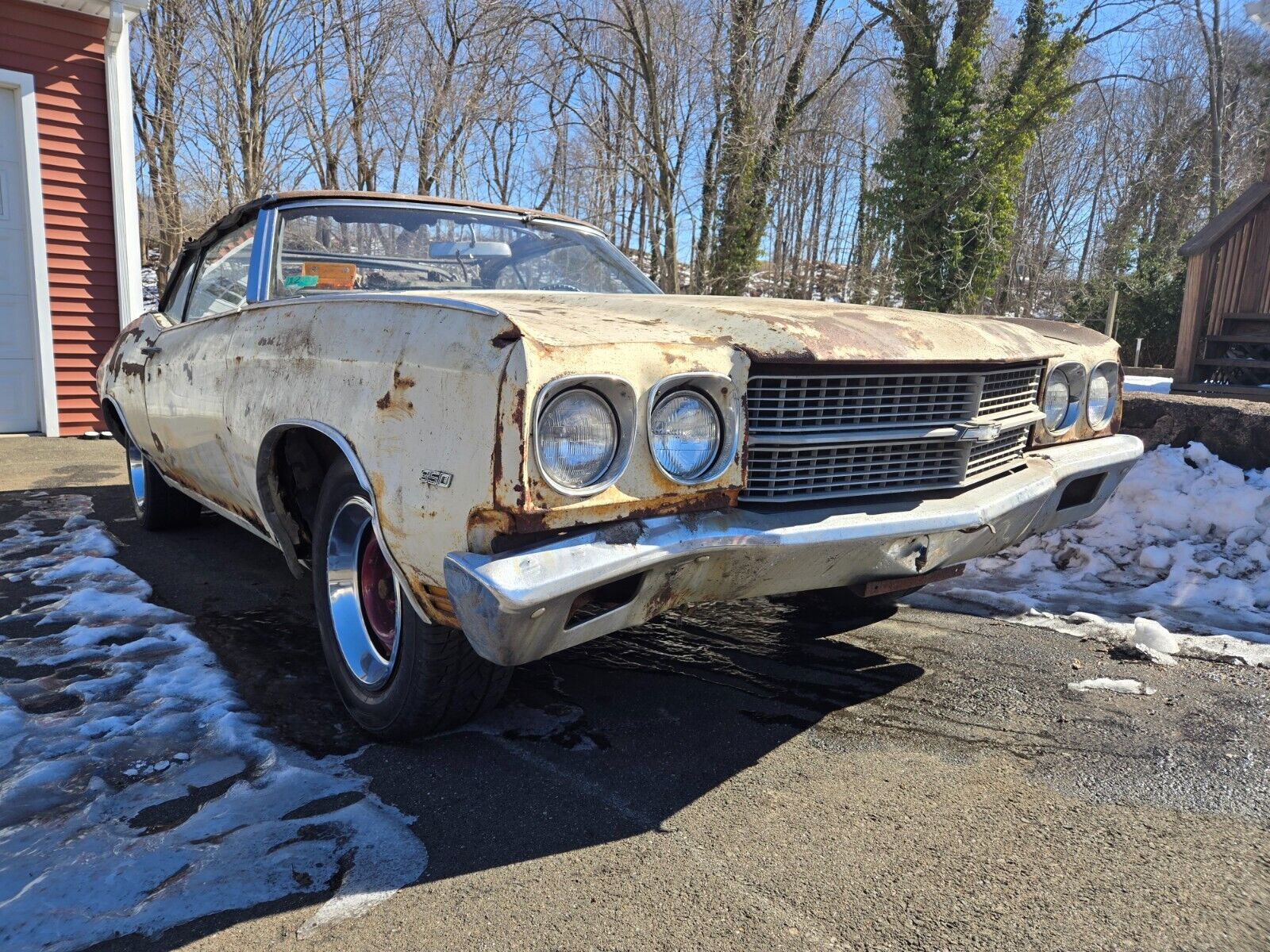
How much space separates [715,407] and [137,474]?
14.2 ft

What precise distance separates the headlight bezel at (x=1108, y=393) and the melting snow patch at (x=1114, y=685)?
91 cm

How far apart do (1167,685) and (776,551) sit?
1759 millimetres

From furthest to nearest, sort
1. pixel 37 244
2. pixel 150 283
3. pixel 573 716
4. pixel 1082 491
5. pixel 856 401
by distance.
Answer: pixel 150 283
pixel 37 244
pixel 1082 491
pixel 573 716
pixel 856 401

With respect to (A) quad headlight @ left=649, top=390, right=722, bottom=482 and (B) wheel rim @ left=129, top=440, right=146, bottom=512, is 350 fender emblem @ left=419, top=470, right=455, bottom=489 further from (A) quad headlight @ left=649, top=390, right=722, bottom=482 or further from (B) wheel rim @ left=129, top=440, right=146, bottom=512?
(B) wheel rim @ left=129, top=440, right=146, bottom=512

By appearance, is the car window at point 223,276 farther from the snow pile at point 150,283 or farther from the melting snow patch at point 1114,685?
the snow pile at point 150,283

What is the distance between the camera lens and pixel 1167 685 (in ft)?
9.79

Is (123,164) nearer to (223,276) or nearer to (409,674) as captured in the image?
(223,276)

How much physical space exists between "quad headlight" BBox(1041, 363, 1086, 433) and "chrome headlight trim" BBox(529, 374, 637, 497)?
1.84 m

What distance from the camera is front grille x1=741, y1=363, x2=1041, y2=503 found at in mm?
2234

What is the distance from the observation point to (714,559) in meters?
2.06

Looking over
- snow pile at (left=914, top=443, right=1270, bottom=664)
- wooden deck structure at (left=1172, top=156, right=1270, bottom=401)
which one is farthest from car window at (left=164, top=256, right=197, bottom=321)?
wooden deck structure at (left=1172, top=156, right=1270, bottom=401)

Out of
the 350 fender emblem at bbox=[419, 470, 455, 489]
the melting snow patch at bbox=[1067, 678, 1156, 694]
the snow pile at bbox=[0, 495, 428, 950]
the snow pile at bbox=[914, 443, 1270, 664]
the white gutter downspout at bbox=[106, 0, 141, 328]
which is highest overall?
the white gutter downspout at bbox=[106, 0, 141, 328]

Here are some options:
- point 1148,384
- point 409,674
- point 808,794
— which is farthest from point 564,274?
point 1148,384

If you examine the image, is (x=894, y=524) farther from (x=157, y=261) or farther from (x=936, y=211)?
(x=157, y=261)
